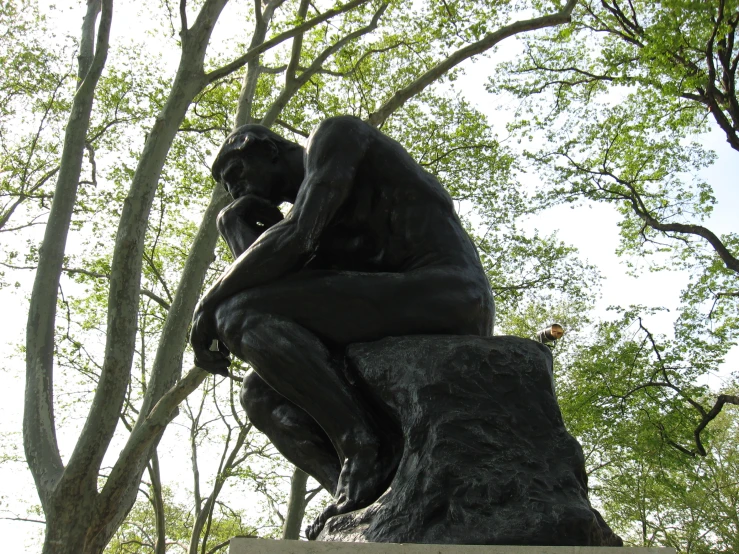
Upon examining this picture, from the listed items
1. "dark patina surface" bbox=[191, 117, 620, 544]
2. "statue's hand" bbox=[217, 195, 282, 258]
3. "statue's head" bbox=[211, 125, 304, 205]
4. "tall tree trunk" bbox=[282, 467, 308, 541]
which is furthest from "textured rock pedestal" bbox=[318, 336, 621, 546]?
"tall tree trunk" bbox=[282, 467, 308, 541]

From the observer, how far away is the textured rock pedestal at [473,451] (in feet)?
6.27

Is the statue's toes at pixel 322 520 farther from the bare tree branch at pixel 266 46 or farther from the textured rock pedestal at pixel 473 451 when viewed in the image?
the bare tree branch at pixel 266 46

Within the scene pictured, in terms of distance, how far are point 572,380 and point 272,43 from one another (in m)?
13.7

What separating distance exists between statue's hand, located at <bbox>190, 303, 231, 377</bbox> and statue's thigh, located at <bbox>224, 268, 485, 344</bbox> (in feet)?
0.64

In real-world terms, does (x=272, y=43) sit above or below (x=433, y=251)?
above

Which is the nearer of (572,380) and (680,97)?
(680,97)

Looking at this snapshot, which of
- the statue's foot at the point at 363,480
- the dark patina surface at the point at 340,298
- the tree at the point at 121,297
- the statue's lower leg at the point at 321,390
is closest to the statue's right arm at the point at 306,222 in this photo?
the dark patina surface at the point at 340,298

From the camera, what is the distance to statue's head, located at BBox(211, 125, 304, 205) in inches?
125

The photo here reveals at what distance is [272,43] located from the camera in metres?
9.02

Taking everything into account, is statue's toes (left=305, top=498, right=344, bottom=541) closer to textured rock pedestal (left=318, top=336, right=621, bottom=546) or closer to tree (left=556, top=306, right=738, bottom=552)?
textured rock pedestal (left=318, top=336, right=621, bottom=546)

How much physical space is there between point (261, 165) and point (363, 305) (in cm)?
103

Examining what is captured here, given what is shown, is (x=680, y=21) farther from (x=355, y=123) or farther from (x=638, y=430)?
(x=355, y=123)

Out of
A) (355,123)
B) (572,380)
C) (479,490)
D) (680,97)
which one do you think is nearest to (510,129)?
(680,97)

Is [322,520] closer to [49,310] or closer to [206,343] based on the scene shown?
[206,343]
